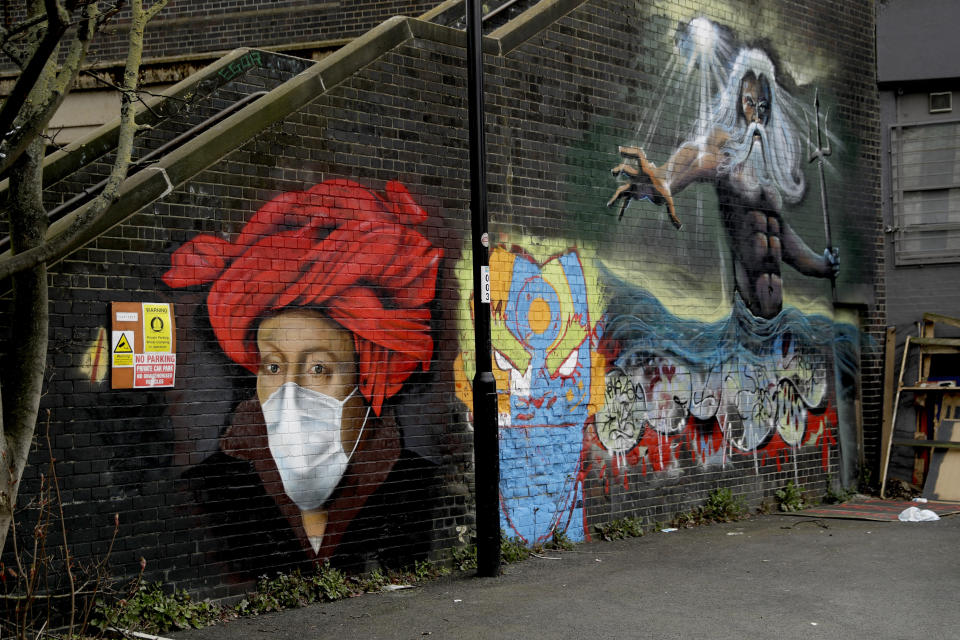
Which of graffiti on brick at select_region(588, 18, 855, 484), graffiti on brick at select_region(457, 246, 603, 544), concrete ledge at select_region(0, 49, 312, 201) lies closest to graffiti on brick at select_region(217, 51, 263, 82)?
concrete ledge at select_region(0, 49, 312, 201)

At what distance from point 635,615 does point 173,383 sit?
375 centimetres

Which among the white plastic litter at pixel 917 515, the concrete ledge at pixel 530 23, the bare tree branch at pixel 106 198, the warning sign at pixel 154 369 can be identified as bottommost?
the white plastic litter at pixel 917 515

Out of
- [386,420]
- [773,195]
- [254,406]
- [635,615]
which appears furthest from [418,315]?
[773,195]

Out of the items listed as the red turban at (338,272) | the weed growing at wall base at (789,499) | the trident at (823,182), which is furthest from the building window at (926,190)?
the red turban at (338,272)

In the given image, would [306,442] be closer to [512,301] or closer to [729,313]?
[512,301]

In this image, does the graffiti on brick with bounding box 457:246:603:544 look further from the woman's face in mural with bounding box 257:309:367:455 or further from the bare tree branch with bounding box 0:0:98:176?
the bare tree branch with bounding box 0:0:98:176

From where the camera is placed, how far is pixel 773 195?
1327 centimetres

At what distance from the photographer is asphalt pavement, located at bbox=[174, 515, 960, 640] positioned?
23.7 ft

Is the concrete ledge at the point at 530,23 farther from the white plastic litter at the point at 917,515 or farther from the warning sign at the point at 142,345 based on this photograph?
the white plastic litter at the point at 917,515

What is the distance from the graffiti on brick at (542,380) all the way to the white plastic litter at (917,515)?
4056 mm

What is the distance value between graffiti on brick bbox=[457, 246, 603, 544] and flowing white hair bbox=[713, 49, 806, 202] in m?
3.16

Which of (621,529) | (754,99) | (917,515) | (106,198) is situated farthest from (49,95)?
(917,515)

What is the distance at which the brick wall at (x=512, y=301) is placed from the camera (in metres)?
7.71

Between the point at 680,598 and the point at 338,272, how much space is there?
3772 millimetres
